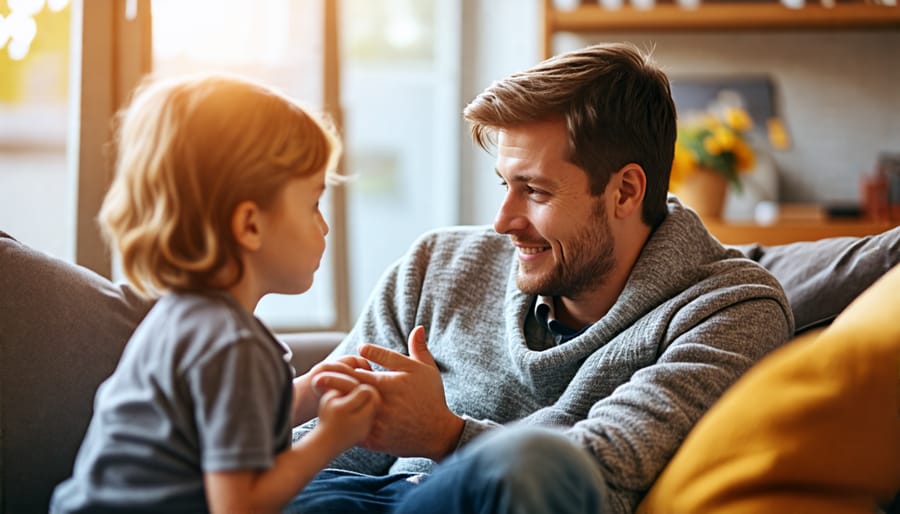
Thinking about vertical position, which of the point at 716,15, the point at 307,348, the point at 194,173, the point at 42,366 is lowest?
the point at 307,348

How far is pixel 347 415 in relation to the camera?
1.26 metres

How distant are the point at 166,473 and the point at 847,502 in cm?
78

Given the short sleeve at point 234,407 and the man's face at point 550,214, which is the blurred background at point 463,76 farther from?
the short sleeve at point 234,407

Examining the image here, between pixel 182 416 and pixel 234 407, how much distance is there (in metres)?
0.07

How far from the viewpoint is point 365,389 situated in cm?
133

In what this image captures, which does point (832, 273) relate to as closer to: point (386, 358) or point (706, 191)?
point (386, 358)

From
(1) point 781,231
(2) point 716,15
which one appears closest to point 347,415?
(1) point 781,231

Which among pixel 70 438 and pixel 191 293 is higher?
pixel 191 293

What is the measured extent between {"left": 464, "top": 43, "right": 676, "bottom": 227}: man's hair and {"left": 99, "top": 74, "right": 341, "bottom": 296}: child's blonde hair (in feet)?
1.82

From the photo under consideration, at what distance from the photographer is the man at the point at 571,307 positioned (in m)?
1.45

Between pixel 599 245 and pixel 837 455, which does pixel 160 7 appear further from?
pixel 837 455

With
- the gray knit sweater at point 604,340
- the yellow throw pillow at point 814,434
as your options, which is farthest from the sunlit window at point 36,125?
the yellow throw pillow at point 814,434

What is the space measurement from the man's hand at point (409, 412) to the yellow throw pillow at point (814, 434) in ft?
1.42

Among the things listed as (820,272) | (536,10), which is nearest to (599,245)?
(820,272)
